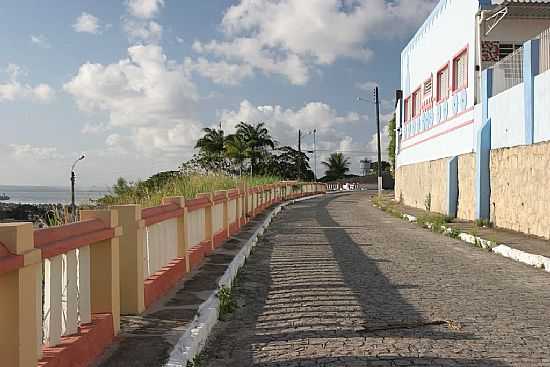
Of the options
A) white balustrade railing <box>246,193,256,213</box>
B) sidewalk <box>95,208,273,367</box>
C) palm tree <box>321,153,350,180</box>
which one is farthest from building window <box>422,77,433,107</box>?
palm tree <box>321,153,350,180</box>

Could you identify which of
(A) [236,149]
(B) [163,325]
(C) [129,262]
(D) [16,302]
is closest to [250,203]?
(C) [129,262]

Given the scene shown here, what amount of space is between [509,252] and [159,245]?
7.00 metres

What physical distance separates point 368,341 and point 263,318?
145 cm

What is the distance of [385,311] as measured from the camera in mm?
6867

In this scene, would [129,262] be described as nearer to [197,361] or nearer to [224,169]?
[197,361]

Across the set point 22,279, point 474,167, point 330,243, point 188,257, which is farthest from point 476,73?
point 22,279

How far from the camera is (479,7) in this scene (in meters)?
18.3

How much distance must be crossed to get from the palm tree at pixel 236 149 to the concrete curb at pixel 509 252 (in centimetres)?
4590

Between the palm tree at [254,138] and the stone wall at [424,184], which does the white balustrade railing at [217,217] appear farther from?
the palm tree at [254,138]

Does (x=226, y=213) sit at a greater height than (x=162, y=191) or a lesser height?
lesser

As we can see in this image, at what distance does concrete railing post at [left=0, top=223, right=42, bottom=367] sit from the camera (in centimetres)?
325

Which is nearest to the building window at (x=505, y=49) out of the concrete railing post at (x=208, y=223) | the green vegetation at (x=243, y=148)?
the concrete railing post at (x=208, y=223)

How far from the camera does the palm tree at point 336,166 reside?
89.9 m

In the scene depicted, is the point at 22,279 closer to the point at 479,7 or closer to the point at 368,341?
the point at 368,341
